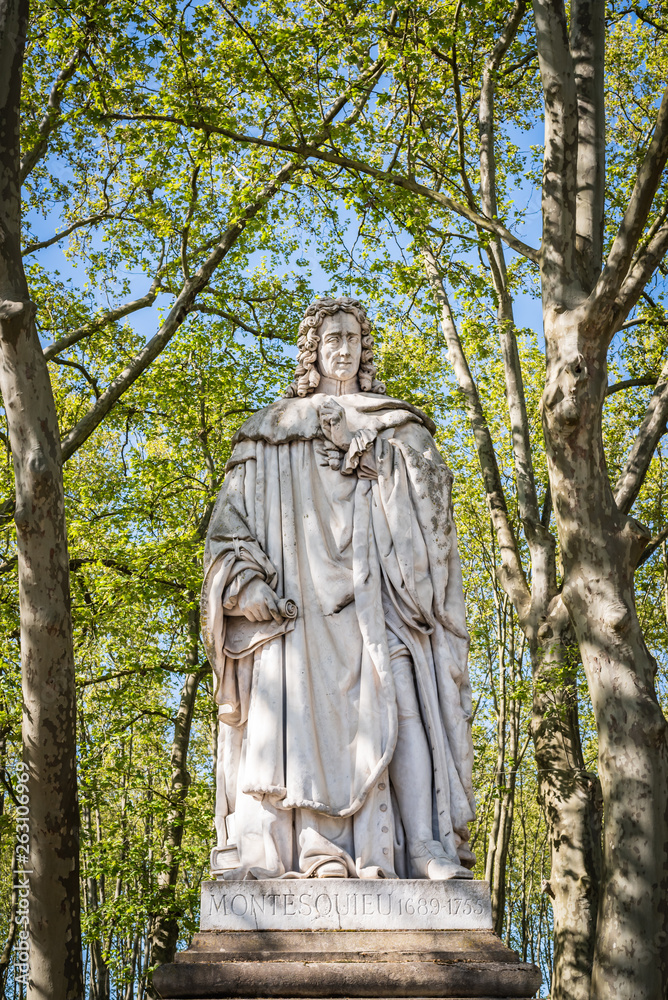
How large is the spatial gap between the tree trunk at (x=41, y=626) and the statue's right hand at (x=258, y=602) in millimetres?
2248

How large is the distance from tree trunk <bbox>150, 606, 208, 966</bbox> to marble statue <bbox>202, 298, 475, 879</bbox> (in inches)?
400

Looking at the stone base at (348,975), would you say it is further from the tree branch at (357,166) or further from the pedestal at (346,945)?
the tree branch at (357,166)

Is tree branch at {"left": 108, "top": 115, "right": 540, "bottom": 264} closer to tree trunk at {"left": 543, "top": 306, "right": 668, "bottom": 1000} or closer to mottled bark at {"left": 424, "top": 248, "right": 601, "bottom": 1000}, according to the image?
mottled bark at {"left": 424, "top": 248, "right": 601, "bottom": 1000}

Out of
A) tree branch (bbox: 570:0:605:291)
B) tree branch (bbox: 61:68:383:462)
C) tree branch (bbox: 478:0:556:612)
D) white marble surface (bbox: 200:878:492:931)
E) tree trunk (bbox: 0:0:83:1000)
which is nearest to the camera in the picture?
white marble surface (bbox: 200:878:492:931)

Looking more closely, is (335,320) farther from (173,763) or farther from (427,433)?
(173,763)

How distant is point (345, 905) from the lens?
4789 mm

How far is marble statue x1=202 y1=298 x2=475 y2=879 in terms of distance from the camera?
516cm

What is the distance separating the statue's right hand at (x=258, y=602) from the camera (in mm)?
5535

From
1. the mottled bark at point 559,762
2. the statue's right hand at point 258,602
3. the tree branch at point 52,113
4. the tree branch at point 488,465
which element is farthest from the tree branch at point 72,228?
the statue's right hand at point 258,602

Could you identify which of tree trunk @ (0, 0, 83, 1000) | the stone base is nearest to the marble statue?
the stone base

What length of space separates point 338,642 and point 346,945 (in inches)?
58.5

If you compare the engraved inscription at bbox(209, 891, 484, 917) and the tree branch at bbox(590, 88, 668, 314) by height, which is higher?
the tree branch at bbox(590, 88, 668, 314)

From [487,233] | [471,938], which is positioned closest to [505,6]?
[487,233]

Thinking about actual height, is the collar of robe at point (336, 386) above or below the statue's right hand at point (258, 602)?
above
